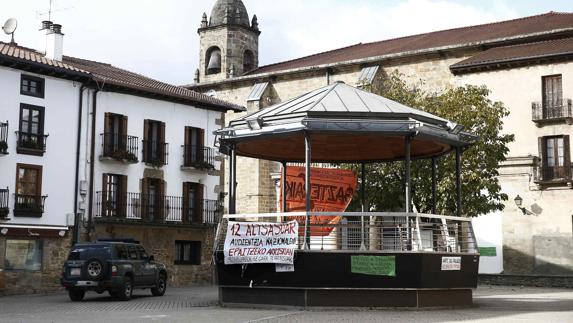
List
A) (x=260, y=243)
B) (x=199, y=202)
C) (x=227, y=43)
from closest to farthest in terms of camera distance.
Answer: (x=260, y=243) < (x=199, y=202) < (x=227, y=43)

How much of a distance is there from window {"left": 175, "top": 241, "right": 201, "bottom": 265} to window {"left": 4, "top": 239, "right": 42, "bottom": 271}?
6947 millimetres

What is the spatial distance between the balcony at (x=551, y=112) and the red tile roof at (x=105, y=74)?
45.9ft

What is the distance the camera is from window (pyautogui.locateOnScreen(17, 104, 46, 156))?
30.5 meters

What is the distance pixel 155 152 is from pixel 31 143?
6.27 metres

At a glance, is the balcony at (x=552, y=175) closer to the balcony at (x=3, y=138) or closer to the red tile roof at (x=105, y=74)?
the red tile roof at (x=105, y=74)

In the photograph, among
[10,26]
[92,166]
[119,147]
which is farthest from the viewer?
[10,26]

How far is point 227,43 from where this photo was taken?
197 ft

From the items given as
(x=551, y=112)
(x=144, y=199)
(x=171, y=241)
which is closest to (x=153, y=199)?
(x=144, y=199)

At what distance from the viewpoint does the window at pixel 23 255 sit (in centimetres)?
2959

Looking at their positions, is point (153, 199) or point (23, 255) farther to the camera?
point (153, 199)

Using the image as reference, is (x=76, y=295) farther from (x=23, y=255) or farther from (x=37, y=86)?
(x=37, y=86)

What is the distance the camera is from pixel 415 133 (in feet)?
60.8

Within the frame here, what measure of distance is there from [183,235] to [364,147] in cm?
1560

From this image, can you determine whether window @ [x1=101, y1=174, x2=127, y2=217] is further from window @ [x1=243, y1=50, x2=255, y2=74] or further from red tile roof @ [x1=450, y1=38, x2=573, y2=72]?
window @ [x1=243, y1=50, x2=255, y2=74]
